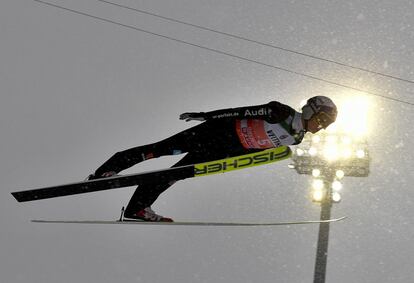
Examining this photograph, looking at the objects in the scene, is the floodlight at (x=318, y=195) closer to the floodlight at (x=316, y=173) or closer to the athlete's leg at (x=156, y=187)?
the floodlight at (x=316, y=173)

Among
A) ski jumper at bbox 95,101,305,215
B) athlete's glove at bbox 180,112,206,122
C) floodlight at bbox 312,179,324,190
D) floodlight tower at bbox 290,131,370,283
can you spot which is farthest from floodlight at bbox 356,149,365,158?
athlete's glove at bbox 180,112,206,122

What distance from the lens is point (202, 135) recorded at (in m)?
6.89

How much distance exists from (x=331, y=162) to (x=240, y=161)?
8.76m

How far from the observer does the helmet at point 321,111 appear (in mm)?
6359

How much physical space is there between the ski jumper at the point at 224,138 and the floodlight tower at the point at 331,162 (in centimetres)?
861

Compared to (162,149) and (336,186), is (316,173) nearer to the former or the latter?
(336,186)

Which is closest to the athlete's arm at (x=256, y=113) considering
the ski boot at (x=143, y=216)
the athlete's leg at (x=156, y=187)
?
the athlete's leg at (x=156, y=187)

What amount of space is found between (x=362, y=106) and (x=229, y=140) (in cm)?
950

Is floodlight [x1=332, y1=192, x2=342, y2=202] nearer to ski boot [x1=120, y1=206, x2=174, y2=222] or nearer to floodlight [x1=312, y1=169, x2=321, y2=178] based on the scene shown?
floodlight [x1=312, y1=169, x2=321, y2=178]

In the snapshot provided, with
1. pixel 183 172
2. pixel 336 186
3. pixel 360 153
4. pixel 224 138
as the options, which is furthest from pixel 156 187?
pixel 360 153

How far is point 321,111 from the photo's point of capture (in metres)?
6.35

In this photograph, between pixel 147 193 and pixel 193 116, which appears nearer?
pixel 193 116

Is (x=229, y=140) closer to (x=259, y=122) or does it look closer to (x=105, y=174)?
(x=259, y=122)

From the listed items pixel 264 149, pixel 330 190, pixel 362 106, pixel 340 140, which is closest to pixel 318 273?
pixel 330 190
